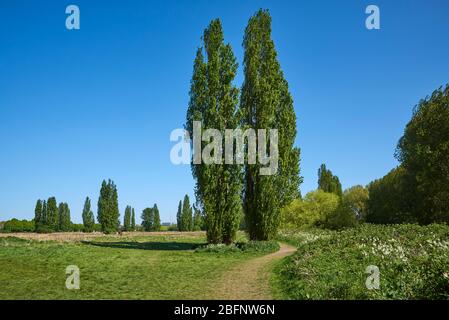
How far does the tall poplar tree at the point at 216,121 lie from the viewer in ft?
83.6

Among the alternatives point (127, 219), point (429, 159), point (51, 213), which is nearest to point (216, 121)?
point (429, 159)

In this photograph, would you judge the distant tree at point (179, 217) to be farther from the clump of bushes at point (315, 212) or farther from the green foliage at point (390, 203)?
the green foliage at point (390, 203)

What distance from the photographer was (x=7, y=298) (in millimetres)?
10305

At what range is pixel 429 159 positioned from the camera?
33.9 m

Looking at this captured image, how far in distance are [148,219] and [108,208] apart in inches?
1285

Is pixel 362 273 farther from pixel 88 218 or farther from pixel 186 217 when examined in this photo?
pixel 88 218

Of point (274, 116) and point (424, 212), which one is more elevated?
point (274, 116)

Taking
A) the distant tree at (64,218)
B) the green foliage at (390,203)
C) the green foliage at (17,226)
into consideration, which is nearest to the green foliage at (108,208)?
the distant tree at (64,218)

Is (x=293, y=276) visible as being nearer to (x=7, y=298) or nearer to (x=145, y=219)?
(x=7, y=298)

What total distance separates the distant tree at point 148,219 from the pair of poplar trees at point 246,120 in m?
72.5

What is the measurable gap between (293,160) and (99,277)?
67.3 ft

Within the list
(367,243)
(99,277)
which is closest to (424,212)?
(367,243)

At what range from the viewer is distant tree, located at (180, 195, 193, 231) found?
92312 millimetres

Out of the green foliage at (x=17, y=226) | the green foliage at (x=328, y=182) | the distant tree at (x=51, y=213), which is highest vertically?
the green foliage at (x=328, y=182)
